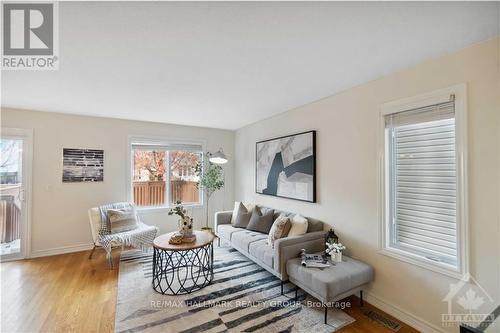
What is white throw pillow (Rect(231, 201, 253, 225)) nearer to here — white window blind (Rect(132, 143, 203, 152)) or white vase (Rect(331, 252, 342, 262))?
white window blind (Rect(132, 143, 203, 152))

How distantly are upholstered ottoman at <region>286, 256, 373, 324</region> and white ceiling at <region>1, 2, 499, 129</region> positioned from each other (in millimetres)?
2032

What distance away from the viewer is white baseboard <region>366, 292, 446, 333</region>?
6.59ft

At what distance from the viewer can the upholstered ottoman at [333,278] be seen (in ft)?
6.98

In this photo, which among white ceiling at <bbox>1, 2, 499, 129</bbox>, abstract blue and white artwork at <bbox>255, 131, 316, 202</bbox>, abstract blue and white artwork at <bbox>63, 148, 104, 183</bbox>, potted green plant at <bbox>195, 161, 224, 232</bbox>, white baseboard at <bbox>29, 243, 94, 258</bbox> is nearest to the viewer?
white ceiling at <bbox>1, 2, 499, 129</bbox>

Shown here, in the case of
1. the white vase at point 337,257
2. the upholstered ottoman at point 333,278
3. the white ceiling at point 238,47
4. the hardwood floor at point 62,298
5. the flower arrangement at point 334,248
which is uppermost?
the white ceiling at point 238,47

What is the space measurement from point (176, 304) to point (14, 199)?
3.35 m

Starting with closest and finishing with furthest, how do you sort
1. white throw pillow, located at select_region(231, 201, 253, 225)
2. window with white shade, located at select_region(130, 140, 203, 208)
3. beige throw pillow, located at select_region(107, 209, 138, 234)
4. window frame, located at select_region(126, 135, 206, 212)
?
1. beige throw pillow, located at select_region(107, 209, 138, 234)
2. white throw pillow, located at select_region(231, 201, 253, 225)
3. window frame, located at select_region(126, 135, 206, 212)
4. window with white shade, located at select_region(130, 140, 203, 208)

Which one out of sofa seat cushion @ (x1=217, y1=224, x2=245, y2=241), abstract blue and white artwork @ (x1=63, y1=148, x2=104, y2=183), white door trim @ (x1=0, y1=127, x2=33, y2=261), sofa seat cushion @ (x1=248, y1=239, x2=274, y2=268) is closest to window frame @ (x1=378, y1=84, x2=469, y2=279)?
sofa seat cushion @ (x1=248, y1=239, x2=274, y2=268)

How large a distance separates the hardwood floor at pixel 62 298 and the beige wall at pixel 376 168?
43 centimetres

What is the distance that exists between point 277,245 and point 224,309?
862 mm

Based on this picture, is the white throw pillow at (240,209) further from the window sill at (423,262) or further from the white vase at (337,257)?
the window sill at (423,262)

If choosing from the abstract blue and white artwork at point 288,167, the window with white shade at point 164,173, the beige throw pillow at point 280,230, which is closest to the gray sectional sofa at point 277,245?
the beige throw pillow at point 280,230

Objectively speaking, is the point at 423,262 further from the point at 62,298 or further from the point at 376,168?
the point at 62,298

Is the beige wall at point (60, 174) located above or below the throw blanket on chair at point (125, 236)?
above
